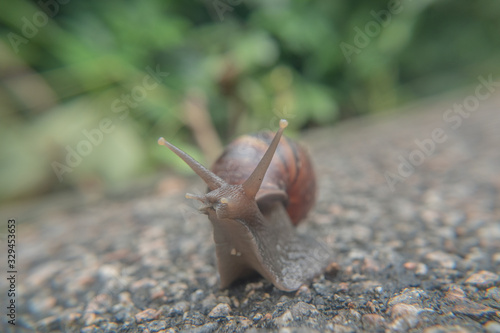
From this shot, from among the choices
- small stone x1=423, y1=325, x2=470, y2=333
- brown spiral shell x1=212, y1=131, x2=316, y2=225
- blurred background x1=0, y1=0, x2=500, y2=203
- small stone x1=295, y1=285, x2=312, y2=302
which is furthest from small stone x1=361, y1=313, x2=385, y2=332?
blurred background x1=0, y1=0, x2=500, y2=203

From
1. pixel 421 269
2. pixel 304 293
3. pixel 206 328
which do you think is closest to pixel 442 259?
pixel 421 269

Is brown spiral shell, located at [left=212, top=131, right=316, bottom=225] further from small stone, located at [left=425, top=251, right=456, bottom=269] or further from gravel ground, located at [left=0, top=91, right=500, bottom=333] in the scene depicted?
small stone, located at [left=425, top=251, right=456, bottom=269]

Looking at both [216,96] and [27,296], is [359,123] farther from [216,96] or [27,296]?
[27,296]

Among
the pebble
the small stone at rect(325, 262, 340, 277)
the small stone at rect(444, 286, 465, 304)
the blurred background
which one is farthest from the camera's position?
the blurred background

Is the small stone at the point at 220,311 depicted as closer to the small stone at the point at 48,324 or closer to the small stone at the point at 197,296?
the small stone at the point at 197,296

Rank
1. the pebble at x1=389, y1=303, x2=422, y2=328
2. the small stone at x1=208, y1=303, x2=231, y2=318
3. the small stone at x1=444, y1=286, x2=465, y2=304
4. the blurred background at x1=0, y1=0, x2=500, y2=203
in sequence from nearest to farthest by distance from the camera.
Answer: the pebble at x1=389, y1=303, x2=422, y2=328
the small stone at x1=444, y1=286, x2=465, y2=304
the small stone at x1=208, y1=303, x2=231, y2=318
the blurred background at x1=0, y1=0, x2=500, y2=203

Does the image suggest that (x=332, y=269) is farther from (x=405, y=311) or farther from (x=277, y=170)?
(x=277, y=170)
